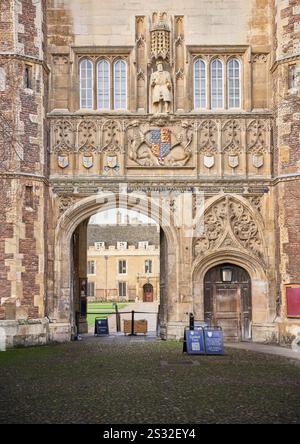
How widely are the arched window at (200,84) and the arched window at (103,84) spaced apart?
2.91 m

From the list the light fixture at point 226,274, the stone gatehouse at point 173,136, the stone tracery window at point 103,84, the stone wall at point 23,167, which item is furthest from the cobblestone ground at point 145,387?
the stone tracery window at point 103,84

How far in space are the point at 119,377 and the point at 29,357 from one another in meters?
4.29

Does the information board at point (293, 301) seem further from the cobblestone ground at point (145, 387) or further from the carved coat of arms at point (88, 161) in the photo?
the carved coat of arms at point (88, 161)

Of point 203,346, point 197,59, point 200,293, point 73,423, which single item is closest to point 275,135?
point 197,59

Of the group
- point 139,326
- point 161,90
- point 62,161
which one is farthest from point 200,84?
point 139,326

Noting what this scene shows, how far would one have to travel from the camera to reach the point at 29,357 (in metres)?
18.2

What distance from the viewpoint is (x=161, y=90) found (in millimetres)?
22875

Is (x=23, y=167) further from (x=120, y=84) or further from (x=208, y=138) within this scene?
(x=208, y=138)

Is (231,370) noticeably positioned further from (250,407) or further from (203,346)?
(250,407)

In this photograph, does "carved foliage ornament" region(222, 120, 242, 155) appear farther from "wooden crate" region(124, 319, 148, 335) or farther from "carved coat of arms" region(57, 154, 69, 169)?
"wooden crate" region(124, 319, 148, 335)

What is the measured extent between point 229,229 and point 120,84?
19.7ft

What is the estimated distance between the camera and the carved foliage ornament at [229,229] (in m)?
22.8

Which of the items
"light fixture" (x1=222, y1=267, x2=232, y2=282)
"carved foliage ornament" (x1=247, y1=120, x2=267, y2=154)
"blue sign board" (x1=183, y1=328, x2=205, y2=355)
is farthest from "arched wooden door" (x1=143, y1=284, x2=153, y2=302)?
"blue sign board" (x1=183, y1=328, x2=205, y2=355)
